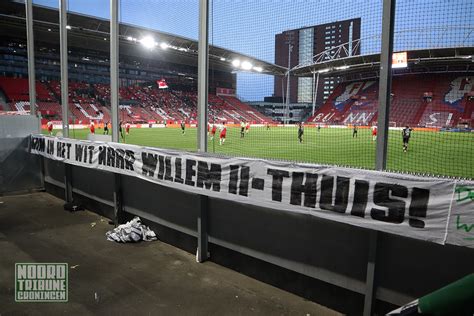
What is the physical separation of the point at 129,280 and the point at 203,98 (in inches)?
115

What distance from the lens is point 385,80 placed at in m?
3.81

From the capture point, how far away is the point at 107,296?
434cm

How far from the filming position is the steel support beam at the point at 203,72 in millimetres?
5621

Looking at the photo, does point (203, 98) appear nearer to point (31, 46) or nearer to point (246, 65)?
point (246, 65)

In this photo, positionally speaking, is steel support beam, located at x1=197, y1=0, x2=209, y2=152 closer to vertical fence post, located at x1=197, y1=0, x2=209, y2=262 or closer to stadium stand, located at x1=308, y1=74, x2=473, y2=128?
vertical fence post, located at x1=197, y1=0, x2=209, y2=262

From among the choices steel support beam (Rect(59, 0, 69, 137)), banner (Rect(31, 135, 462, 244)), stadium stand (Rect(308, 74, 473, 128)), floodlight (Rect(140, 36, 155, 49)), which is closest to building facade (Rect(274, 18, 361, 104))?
stadium stand (Rect(308, 74, 473, 128))

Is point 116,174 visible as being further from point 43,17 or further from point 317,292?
point 43,17

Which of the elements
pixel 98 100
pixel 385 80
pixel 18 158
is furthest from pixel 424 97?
pixel 98 100

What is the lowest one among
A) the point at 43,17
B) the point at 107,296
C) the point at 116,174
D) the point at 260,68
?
the point at 107,296

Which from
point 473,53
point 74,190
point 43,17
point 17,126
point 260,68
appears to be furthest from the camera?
point 43,17

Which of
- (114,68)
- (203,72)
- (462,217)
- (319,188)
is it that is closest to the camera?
(462,217)

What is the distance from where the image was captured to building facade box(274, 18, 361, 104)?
4.45 metres

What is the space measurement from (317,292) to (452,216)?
189cm

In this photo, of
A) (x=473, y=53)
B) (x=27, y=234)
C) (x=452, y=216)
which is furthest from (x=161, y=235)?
(x=473, y=53)
